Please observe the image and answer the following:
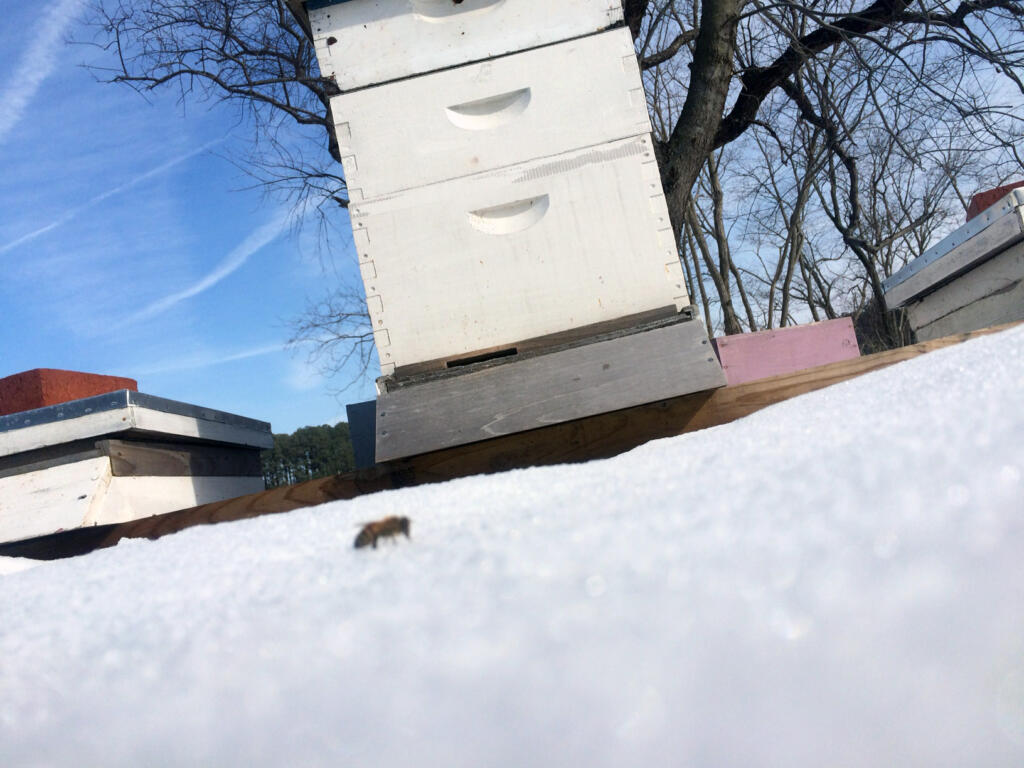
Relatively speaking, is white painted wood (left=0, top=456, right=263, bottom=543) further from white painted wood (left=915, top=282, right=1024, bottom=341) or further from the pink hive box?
the pink hive box

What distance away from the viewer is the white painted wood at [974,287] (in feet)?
9.04

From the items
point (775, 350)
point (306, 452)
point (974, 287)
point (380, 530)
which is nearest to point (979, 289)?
point (974, 287)

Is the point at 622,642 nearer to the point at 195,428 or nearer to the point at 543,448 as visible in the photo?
the point at 543,448

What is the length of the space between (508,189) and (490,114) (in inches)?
9.3

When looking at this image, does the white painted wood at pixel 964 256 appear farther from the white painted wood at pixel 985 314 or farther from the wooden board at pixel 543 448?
the wooden board at pixel 543 448

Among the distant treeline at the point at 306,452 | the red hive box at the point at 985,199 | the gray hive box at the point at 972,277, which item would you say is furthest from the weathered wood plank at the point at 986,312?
the distant treeline at the point at 306,452

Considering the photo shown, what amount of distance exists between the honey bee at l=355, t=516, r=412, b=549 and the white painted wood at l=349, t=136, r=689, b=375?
1680 millimetres

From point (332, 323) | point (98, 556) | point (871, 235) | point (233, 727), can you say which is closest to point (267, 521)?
point (98, 556)

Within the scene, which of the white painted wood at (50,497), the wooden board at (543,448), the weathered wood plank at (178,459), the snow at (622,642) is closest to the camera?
the snow at (622,642)

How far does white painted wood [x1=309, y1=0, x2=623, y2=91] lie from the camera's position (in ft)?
6.57

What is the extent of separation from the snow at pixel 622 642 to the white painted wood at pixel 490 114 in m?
1.85

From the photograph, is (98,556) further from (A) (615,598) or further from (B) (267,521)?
(A) (615,598)

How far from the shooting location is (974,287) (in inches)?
124

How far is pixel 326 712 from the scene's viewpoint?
0.20m
